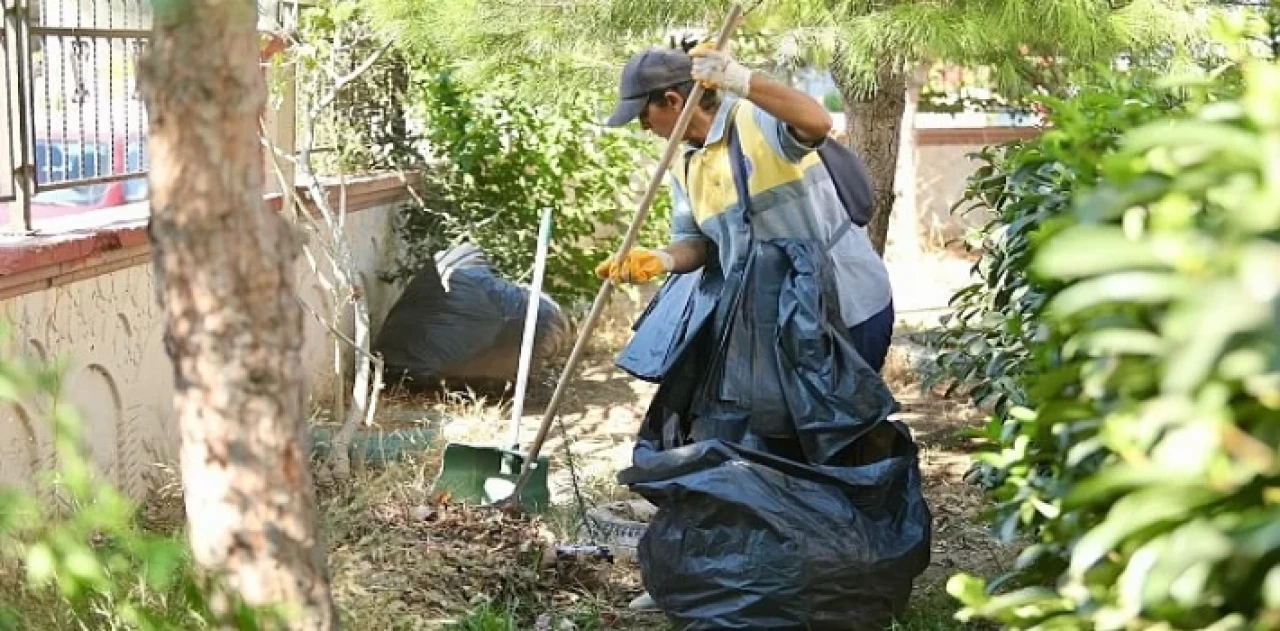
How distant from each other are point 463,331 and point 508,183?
1.12 m

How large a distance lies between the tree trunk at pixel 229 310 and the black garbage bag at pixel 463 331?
16.1ft

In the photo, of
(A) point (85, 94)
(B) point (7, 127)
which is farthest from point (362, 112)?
(B) point (7, 127)

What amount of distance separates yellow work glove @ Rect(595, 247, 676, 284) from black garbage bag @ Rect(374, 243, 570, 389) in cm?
233

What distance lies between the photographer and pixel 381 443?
5.87 meters

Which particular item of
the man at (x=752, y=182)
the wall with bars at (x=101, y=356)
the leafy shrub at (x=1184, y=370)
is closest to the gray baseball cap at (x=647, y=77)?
the man at (x=752, y=182)

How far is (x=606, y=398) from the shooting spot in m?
7.61

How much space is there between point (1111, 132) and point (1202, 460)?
5.30 ft

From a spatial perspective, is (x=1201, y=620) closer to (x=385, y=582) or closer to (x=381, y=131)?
(x=385, y=582)

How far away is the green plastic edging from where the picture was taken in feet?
19.0

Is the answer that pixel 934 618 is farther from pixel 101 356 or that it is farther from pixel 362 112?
pixel 362 112

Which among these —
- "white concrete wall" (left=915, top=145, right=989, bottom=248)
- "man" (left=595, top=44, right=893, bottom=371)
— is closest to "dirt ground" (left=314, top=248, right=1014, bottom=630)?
"man" (left=595, top=44, right=893, bottom=371)

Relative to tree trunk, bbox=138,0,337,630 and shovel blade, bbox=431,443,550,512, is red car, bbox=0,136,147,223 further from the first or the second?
tree trunk, bbox=138,0,337,630

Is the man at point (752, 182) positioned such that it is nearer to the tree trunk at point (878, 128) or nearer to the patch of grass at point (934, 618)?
the patch of grass at point (934, 618)

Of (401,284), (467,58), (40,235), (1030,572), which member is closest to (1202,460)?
(1030,572)
